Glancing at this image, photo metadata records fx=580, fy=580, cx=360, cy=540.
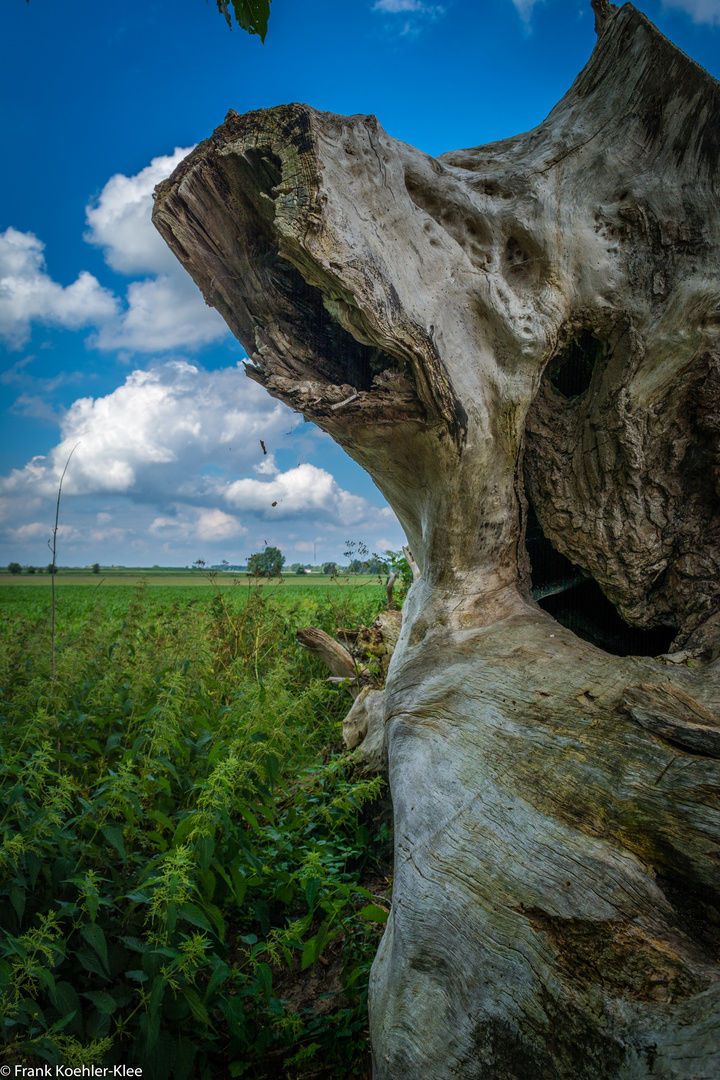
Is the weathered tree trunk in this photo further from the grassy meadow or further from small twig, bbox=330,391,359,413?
the grassy meadow

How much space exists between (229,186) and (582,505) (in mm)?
3016

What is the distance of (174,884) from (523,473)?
3236 mm

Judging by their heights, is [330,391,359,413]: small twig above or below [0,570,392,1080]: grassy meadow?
above

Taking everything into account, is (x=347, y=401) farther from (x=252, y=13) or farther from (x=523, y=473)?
(x=252, y=13)

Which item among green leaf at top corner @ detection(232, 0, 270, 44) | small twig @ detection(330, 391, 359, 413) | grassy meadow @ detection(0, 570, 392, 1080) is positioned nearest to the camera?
grassy meadow @ detection(0, 570, 392, 1080)

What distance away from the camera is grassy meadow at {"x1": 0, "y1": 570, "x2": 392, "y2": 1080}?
2092 mm

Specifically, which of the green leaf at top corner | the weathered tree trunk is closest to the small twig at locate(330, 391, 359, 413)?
the weathered tree trunk

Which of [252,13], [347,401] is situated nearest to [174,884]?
[347,401]

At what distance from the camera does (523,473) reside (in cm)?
412

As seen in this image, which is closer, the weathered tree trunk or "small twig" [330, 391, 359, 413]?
the weathered tree trunk

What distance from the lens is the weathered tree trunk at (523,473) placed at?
212cm

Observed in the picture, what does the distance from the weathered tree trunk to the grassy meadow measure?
0.51m

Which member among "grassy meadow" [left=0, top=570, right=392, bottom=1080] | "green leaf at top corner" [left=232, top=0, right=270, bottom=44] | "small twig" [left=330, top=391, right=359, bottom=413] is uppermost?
"green leaf at top corner" [left=232, top=0, right=270, bottom=44]

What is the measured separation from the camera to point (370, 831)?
162 inches
